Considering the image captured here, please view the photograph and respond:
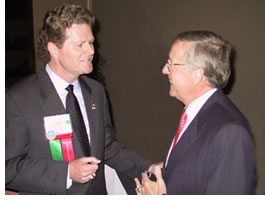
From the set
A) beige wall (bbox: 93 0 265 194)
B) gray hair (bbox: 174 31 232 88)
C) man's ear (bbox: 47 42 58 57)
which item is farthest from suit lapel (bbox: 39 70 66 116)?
beige wall (bbox: 93 0 265 194)

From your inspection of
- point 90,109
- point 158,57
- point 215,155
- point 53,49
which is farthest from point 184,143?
point 158,57

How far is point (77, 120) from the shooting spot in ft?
5.59

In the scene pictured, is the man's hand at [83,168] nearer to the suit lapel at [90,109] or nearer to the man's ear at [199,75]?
the suit lapel at [90,109]

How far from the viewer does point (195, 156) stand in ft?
4.67

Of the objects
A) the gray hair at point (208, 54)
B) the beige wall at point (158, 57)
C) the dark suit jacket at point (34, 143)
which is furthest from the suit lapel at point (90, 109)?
the beige wall at point (158, 57)

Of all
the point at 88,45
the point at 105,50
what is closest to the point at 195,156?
the point at 88,45

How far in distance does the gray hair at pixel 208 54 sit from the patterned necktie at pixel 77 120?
590mm

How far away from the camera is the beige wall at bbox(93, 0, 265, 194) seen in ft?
12.0

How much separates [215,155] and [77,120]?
27.5 inches

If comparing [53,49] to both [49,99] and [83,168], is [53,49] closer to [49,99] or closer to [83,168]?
[49,99]

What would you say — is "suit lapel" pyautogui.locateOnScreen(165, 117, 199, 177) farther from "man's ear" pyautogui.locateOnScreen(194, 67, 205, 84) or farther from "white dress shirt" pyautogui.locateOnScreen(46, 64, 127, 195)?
"white dress shirt" pyautogui.locateOnScreen(46, 64, 127, 195)

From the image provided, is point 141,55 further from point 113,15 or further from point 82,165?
point 82,165

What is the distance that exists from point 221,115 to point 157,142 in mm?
2977

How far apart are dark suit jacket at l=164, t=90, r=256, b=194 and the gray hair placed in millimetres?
93
